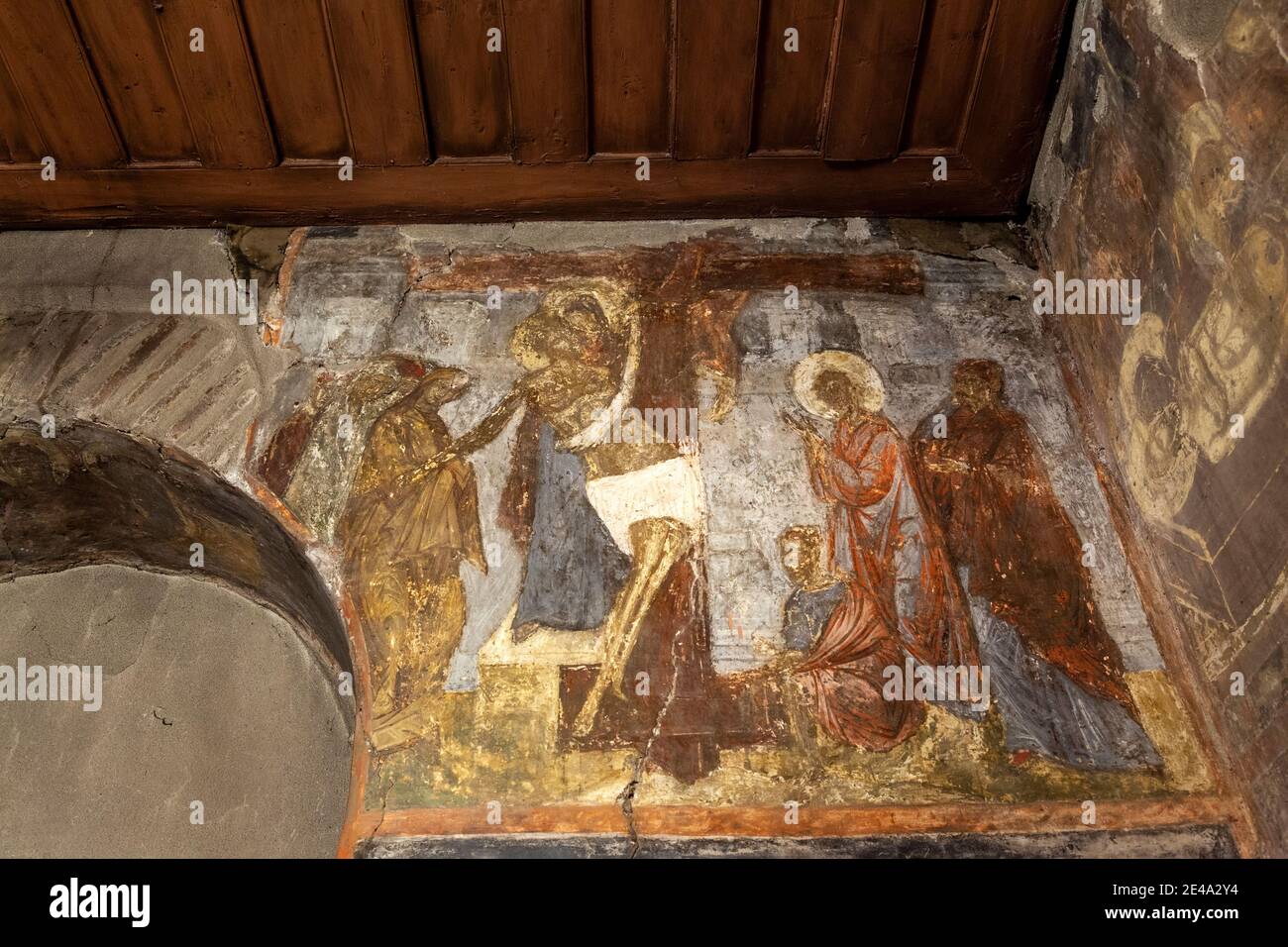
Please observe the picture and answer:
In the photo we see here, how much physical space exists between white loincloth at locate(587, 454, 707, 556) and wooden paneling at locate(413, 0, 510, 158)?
1963 millimetres

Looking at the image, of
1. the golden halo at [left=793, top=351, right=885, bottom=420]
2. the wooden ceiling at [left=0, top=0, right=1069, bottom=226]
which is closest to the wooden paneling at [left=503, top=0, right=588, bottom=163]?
the wooden ceiling at [left=0, top=0, right=1069, bottom=226]

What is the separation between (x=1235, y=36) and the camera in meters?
4.40

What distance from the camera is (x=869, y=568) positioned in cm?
493

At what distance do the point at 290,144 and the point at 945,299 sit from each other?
3.44m

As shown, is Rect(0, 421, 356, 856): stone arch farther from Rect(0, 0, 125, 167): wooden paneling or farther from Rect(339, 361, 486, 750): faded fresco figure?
Rect(0, 0, 125, 167): wooden paneling

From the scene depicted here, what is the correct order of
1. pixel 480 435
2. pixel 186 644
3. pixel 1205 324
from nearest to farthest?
pixel 1205 324 → pixel 480 435 → pixel 186 644

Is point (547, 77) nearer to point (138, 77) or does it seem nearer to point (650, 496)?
point (138, 77)

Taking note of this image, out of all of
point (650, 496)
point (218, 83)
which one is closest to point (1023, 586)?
point (650, 496)

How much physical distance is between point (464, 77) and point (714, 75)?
48.5 inches

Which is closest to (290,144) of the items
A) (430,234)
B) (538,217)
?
(430,234)

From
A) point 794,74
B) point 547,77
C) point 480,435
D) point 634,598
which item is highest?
point 547,77

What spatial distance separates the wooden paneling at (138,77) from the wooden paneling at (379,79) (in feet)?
2.77

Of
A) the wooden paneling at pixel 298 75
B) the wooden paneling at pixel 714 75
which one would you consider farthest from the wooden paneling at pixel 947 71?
the wooden paneling at pixel 298 75

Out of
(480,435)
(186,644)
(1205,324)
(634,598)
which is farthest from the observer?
(186,644)
